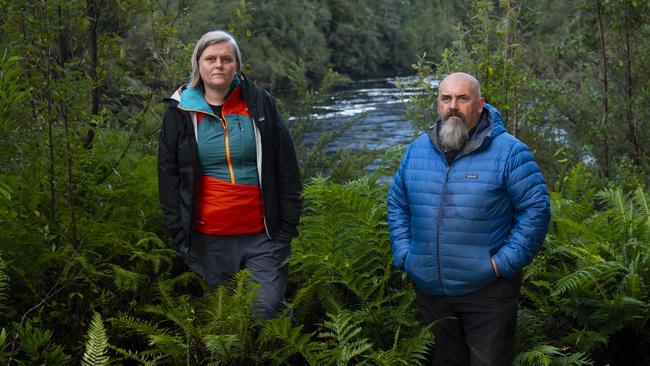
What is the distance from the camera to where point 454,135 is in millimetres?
3480

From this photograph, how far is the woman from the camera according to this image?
3752 millimetres

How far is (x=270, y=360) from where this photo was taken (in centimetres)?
383

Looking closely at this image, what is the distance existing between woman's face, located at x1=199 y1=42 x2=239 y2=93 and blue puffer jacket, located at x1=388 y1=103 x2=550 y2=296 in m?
1.15

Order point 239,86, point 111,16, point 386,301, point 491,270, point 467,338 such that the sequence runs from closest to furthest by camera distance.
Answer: point 491,270 < point 467,338 < point 239,86 < point 386,301 < point 111,16

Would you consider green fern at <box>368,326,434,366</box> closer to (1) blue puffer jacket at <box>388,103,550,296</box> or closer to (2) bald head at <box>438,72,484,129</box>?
(1) blue puffer jacket at <box>388,103,550,296</box>

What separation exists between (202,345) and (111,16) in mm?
3956

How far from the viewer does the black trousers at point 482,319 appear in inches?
136

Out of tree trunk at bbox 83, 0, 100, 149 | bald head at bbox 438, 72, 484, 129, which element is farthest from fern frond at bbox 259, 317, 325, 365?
tree trunk at bbox 83, 0, 100, 149

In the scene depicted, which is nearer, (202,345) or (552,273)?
(202,345)

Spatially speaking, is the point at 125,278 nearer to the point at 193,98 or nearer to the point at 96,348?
the point at 96,348

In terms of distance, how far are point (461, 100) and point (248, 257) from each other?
147 cm

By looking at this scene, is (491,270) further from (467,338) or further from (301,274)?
(301,274)

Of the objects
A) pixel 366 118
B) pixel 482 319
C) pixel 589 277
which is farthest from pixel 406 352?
pixel 366 118

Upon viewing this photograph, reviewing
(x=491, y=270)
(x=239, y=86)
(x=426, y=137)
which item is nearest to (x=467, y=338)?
(x=491, y=270)
